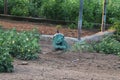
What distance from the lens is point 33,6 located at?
1781 cm

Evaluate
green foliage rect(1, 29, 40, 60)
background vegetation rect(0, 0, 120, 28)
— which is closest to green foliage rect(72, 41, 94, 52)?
green foliage rect(1, 29, 40, 60)

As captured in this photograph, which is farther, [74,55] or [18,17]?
[18,17]

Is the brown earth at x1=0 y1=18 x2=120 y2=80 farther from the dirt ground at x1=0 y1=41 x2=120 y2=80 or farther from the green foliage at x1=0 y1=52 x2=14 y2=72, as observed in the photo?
the green foliage at x1=0 y1=52 x2=14 y2=72

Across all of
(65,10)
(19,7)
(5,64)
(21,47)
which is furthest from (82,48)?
(19,7)

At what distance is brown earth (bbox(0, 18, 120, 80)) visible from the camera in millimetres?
6941

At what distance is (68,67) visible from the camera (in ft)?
27.1

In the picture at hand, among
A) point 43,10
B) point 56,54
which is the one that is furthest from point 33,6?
point 56,54

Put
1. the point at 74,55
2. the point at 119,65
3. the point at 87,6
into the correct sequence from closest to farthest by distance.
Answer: the point at 119,65
the point at 74,55
the point at 87,6

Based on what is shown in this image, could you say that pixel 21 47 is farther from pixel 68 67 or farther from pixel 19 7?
pixel 19 7

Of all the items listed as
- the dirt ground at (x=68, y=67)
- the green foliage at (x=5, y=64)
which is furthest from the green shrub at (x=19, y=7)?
the green foliage at (x=5, y=64)

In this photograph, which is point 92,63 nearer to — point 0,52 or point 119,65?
point 119,65

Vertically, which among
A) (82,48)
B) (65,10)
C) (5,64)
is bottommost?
(82,48)

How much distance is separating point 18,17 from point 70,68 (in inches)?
369

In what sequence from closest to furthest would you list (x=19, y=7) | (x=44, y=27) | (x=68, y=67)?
(x=68, y=67) → (x=44, y=27) → (x=19, y=7)
